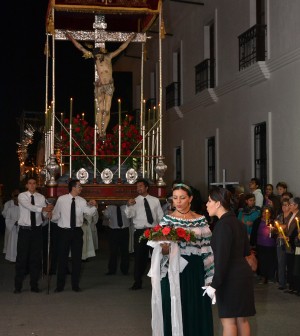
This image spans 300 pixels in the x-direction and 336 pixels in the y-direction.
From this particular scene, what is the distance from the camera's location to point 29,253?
513 inches

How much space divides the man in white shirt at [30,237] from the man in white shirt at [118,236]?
2602 mm

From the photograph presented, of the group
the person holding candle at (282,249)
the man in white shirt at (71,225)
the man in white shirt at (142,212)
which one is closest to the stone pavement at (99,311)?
the person holding candle at (282,249)

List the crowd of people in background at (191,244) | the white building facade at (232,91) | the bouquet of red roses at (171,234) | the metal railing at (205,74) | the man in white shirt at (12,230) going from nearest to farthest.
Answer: the crowd of people in background at (191,244) < the bouquet of red roses at (171,234) < the white building facade at (232,91) < the man in white shirt at (12,230) < the metal railing at (205,74)

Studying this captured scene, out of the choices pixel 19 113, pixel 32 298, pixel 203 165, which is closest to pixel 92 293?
pixel 32 298

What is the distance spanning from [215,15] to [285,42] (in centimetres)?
589

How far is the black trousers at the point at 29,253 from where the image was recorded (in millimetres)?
12758

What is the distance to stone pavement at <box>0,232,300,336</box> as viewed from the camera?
31.1 feet

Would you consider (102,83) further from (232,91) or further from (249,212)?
(232,91)

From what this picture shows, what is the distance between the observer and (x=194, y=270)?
770 centimetres

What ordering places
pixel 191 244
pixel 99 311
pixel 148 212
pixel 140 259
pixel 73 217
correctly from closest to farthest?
pixel 191 244 → pixel 99 311 → pixel 73 217 → pixel 140 259 → pixel 148 212

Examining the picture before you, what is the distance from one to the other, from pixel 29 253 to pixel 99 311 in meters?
2.56

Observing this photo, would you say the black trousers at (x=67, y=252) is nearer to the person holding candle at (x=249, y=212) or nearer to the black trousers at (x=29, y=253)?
the black trousers at (x=29, y=253)

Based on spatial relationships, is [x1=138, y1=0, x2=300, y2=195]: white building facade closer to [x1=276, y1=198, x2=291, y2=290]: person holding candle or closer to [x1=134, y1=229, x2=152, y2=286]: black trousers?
[x1=276, y1=198, x2=291, y2=290]: person holding candle

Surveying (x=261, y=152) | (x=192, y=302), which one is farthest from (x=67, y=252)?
(x=261, y=152)
